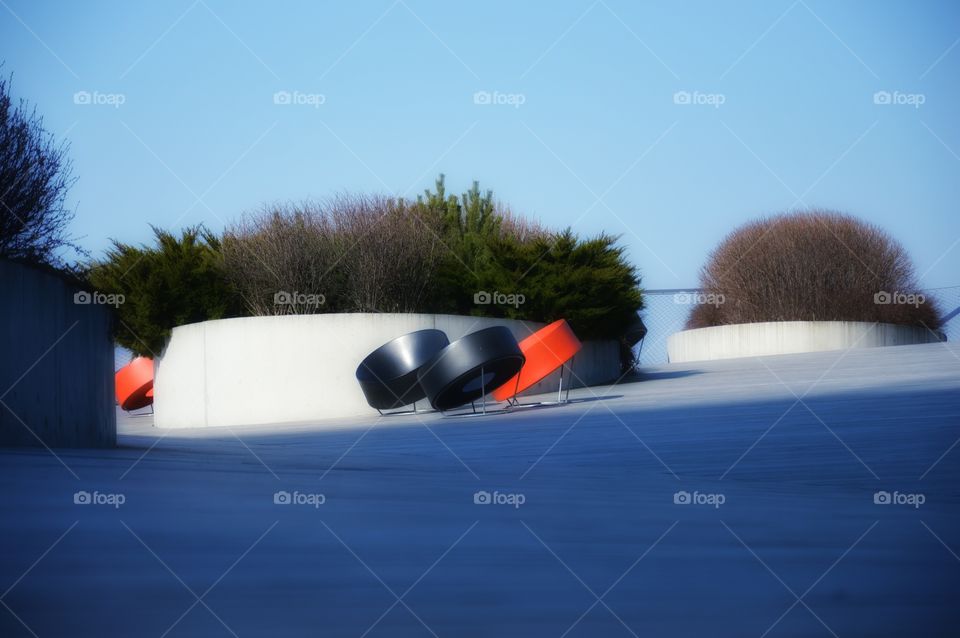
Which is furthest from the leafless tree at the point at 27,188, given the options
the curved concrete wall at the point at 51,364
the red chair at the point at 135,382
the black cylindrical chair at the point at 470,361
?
the red chair at the point at 135,382

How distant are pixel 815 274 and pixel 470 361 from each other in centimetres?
1664

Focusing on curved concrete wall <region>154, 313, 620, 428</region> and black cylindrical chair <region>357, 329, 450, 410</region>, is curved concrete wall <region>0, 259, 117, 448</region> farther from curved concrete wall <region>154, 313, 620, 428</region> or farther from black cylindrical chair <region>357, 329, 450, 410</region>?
curved concrete wall <region>154, 313, 620, 428</region>

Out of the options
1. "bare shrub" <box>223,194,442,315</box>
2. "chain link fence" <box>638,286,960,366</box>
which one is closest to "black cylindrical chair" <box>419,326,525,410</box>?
"bare shrub" <box>223,194,442,315</box>

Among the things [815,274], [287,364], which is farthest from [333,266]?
[815,274]

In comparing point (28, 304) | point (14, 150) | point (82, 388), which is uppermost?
point (14, 150)

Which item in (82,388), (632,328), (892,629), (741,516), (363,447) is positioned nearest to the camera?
(892,629)

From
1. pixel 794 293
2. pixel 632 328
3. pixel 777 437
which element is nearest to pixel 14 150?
pixel 777 437

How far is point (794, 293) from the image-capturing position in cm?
2647

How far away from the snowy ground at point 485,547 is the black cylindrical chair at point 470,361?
523 centimetres

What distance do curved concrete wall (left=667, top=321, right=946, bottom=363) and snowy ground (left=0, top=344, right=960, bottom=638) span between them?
19.4 m

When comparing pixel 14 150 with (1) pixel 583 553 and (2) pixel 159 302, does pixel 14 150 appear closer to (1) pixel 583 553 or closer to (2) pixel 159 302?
(1) pixel 583 553

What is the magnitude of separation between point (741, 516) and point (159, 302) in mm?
13733

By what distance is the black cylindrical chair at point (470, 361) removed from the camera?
12.3 metres

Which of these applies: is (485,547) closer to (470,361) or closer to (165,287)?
(470,361)
